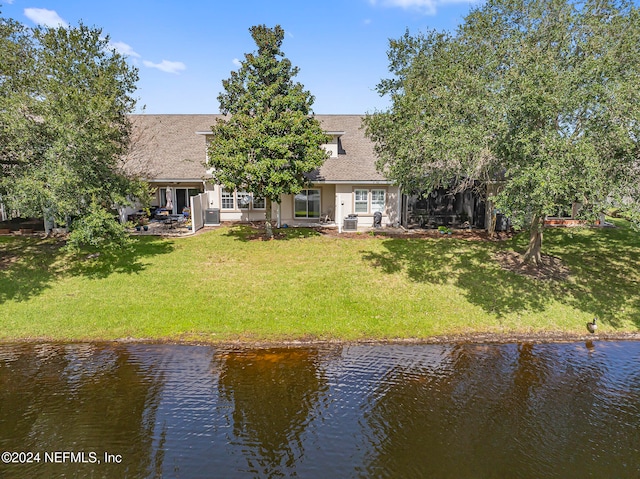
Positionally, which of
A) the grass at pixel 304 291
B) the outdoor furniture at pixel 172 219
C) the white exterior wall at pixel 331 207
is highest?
the white exterior wall at pixel 331 207

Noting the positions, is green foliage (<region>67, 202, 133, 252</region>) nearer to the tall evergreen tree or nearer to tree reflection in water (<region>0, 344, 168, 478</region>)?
tree reflection in water (<region>0, 344, 168, 478</region>)

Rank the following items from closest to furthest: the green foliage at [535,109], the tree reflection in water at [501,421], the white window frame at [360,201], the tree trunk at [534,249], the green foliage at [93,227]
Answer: the tree reflection in water at [501,421] → the green foliage at [535,109] → the green foliage at [93,227] → the tree trunk at [534,249] → the white window frame at [360,201]

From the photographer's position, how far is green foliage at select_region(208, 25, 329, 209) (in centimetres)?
1870

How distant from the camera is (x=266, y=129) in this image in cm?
1912

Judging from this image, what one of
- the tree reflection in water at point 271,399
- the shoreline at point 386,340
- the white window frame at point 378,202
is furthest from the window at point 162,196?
the tree reflection in water at point 271,399

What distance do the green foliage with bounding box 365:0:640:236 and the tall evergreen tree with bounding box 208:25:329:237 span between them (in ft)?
16.0

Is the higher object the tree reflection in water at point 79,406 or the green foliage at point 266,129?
the green foliage at point 266,129

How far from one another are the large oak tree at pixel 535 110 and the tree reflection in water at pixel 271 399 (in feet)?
26.1

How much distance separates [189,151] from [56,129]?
1199 centimetres

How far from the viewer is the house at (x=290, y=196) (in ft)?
78.3

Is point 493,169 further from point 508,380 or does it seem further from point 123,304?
point 123,304

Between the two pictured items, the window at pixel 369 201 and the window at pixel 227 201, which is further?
the window at pixel 227 201

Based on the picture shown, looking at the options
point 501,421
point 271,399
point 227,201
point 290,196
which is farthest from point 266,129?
point 501,421

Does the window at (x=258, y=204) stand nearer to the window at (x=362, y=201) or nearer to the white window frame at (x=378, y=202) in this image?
the window at (x=362, y=201)
